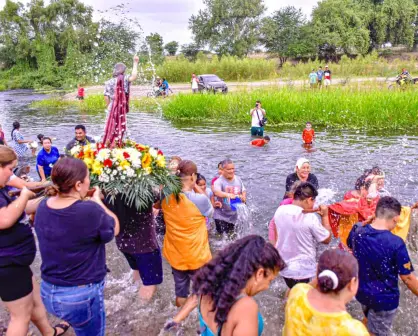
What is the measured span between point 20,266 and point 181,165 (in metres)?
1.88

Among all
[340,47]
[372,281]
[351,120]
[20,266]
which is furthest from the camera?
[340,47]

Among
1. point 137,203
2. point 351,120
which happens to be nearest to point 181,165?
point 137,203

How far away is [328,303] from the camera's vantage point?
2.38m

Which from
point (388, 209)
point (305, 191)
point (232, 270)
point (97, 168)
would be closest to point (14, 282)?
point (97, 168)

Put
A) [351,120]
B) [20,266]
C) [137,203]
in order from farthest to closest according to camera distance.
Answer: [351,120] → [137,203] → [20,266]

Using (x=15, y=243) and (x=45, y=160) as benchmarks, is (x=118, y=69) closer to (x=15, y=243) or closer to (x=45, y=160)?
(x=15, y=243)

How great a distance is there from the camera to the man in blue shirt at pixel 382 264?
3393 mm

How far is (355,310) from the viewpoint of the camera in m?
4.82

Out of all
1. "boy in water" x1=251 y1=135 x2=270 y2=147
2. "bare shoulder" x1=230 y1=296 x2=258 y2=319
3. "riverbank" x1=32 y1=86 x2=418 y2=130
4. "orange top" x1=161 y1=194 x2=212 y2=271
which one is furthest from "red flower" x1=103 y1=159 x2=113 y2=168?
"riverbank" x1=32 y1=86 x2=418 y2=130

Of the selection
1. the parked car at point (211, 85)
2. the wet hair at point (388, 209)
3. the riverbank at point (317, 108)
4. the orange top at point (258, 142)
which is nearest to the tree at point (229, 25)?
the parked car at point (211, 85)

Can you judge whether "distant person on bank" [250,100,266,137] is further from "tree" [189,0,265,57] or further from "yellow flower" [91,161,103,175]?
"tree" [189,0,265,57]

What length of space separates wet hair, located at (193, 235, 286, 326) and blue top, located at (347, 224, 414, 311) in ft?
4.55

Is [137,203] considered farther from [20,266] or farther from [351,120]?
[351,120]

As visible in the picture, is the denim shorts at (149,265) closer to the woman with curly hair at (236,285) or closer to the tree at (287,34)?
the woman with curly hair at (236,285)
